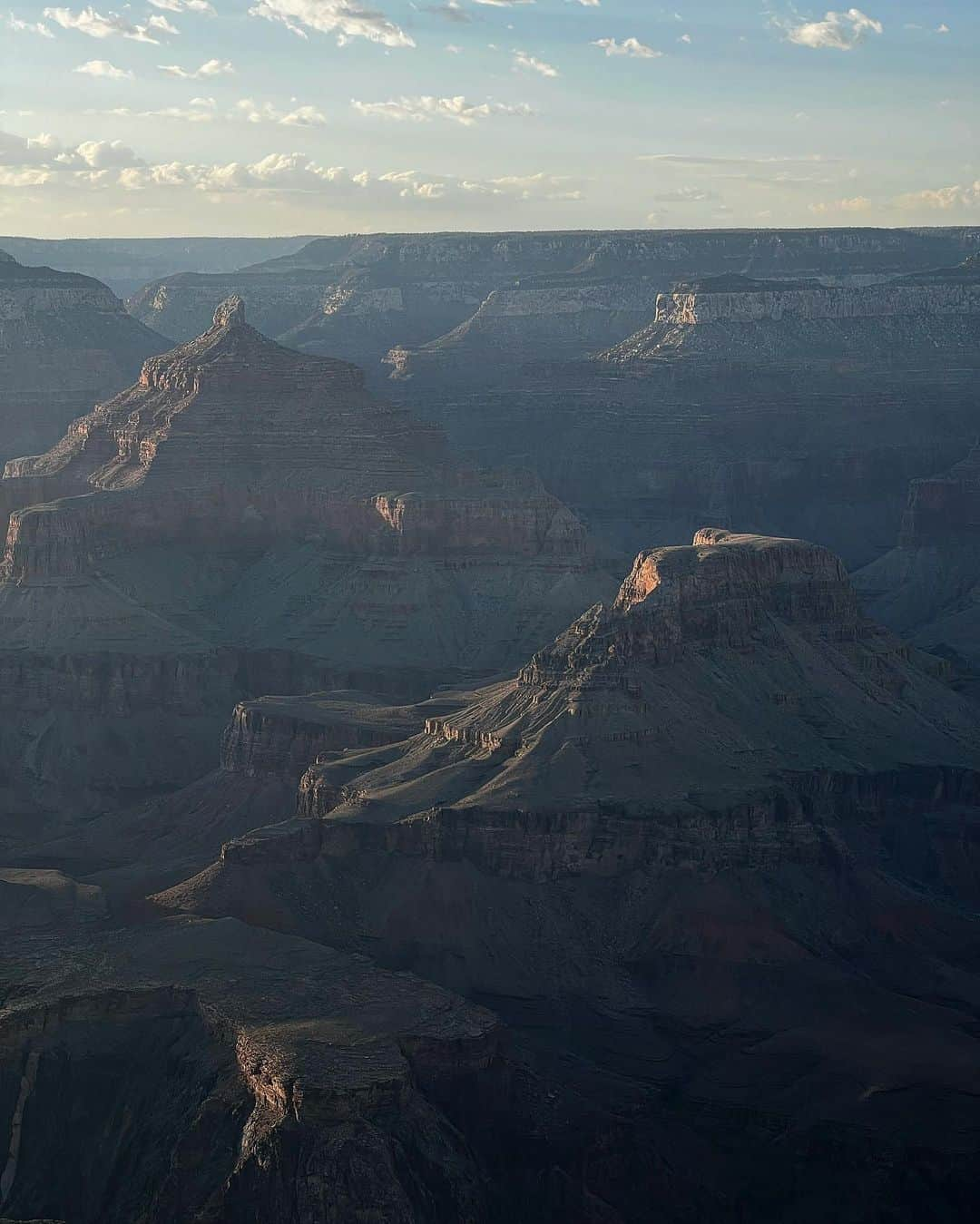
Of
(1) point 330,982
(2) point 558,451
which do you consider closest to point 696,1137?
(1) point 330,982

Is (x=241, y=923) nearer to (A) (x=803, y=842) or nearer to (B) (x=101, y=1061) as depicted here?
(B) (x=101, y=1061)

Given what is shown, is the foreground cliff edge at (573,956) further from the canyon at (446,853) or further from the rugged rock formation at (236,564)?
the rugged rock formation at (236,564)

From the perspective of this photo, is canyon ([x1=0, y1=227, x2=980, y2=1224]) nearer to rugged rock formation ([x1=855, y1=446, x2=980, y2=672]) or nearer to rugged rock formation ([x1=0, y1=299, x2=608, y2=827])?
rugged rock formation ([x1=0, y1=299, x2=608, y2=827])

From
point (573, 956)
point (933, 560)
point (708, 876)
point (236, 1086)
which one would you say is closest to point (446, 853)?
point (573, 956)

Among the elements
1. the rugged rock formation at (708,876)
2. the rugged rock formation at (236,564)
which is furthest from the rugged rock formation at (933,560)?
the rugged rock formation at (708,876)

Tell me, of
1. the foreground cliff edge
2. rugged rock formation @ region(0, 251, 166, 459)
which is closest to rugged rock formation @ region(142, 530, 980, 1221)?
the foreground cliff edge

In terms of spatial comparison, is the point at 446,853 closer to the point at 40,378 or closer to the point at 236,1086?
the point at 236,1086

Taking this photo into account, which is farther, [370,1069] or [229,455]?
[229,455]

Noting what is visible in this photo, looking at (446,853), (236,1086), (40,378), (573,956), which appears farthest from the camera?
(40,378)
